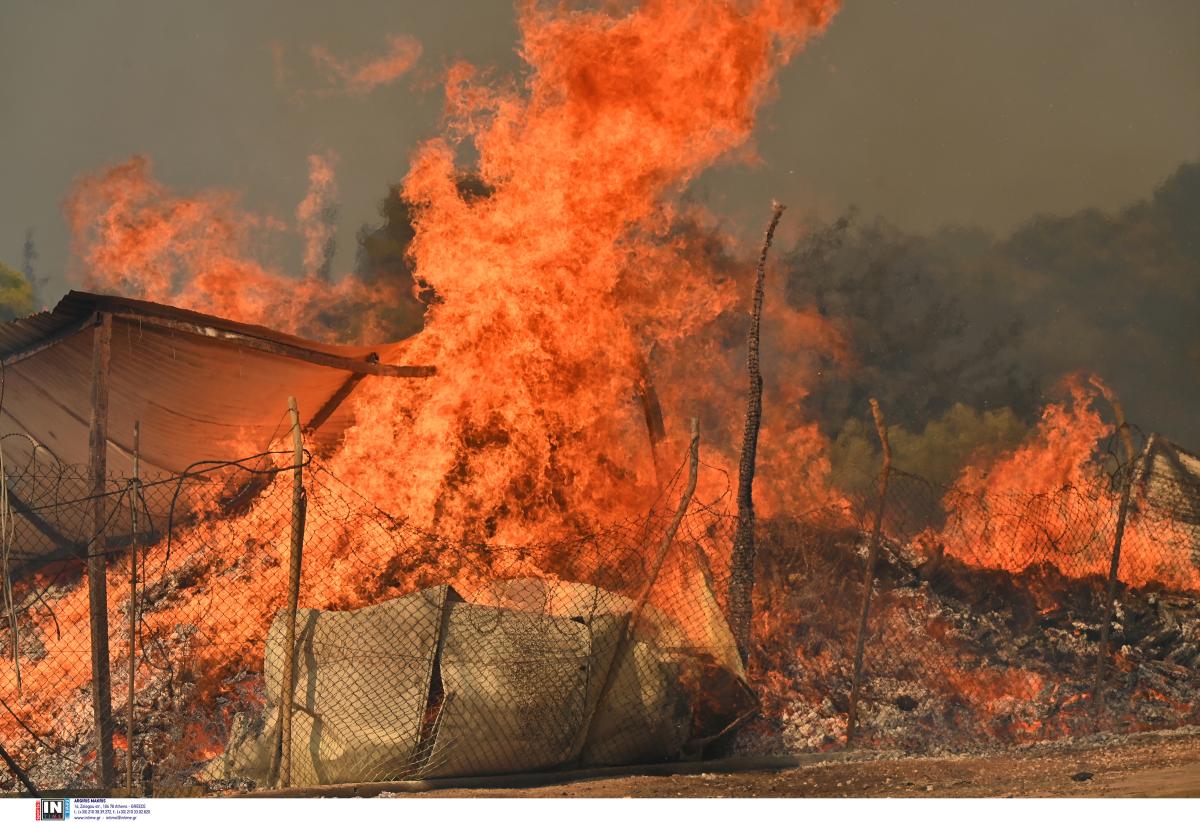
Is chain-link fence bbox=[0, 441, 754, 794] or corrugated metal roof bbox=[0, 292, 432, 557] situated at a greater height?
corrugated metal roof bbox=[0, 292, 432, 557]

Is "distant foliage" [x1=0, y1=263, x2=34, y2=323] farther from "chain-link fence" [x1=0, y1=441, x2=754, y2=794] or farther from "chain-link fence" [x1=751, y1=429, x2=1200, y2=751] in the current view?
"chain-link fence" [x1=751, y1=429, x2=1200, y2=751]

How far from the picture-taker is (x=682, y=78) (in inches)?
310

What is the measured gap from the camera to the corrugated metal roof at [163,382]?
613cm

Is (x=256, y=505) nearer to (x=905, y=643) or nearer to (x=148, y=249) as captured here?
(x=148, y=249)

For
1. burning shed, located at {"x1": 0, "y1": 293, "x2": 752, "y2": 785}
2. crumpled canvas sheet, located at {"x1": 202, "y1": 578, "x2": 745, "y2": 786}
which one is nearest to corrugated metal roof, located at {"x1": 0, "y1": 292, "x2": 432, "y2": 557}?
burning shed, located at {"x1": 0, "y1": 293, "x2": 752, "y2": 785}

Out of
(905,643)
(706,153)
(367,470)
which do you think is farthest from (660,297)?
(905,643)

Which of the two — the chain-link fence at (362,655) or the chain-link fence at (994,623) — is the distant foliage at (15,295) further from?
the chain-link fence at (994,623)

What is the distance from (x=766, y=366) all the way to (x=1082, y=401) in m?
3.83

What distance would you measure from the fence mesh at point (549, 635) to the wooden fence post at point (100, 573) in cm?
18

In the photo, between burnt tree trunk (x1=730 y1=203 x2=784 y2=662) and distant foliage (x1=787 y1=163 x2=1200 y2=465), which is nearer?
burnt tree trunk (x1=730 y1=203 x2=784 y2=662)

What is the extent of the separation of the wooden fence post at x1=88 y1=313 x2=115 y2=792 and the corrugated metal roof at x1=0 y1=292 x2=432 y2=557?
23cm

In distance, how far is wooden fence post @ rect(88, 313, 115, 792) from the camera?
5.27m

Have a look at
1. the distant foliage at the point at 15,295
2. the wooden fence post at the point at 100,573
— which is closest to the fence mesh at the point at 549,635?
the wooden fence post at the point at 100,573

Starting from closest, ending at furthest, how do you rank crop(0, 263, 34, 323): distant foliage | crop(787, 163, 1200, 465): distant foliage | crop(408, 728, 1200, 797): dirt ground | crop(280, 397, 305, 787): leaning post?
crop(408, 728, 1200, 797): dirt ground
crop(280, 397, 305, 787): leaning post
crop(787, 163, 1200, 465): distant foliage
crop(0, 263, 34, 323): distant foliage
